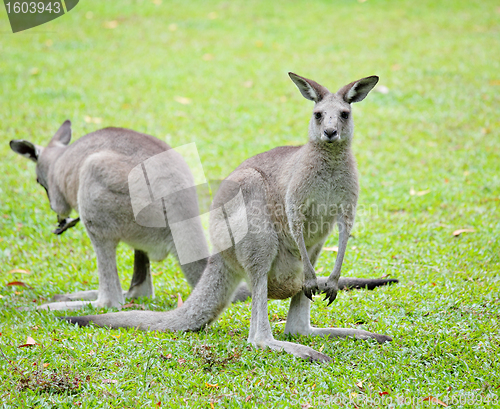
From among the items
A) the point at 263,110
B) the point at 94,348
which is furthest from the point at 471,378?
the point at 263,110

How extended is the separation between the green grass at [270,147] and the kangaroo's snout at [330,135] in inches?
56.0

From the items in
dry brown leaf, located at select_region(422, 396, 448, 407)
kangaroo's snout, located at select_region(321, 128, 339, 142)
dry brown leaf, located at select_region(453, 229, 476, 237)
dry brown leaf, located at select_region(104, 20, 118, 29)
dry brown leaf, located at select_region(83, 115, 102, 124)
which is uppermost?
dry brown leaf, located at select_region(104, 20, 118, 29)

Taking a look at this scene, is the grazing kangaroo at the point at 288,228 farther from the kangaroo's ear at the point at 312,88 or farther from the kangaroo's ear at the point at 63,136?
the kangaroo's ear at the point at 63,136

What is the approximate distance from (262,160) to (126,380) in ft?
5.92

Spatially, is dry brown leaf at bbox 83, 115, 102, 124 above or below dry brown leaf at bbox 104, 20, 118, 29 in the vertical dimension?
below

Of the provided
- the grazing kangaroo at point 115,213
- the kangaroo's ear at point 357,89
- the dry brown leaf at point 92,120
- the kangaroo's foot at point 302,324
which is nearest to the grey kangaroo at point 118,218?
the grazing kangaroo at point 115,213

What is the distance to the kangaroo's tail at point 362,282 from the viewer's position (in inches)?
181

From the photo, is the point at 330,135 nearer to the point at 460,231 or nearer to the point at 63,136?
the point at 460,231

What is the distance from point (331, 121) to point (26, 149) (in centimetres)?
368

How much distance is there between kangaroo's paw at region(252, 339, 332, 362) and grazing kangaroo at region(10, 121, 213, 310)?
1107 millimetres

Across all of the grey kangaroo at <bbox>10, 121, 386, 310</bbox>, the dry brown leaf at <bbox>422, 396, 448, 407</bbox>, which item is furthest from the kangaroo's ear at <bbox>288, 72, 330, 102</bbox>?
the dry brown leaf at <bbox>422, 396, 448, 407</bbox>

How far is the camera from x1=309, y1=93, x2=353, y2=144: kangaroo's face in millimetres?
3535

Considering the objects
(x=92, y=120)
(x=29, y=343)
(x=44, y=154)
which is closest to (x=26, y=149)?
(x=44, y=154)

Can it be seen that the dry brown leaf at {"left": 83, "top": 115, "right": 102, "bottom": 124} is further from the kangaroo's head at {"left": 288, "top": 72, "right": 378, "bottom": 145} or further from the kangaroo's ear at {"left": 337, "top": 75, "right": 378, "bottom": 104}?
the kangaroo's ear at {"left": 337, "top": 75, "right": 378, "bottom": 104}
